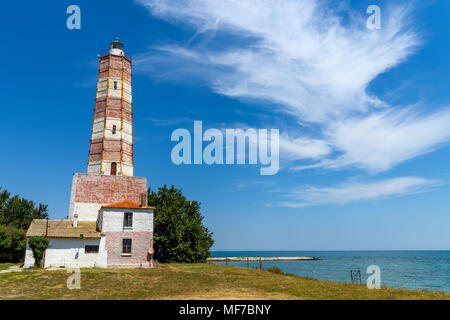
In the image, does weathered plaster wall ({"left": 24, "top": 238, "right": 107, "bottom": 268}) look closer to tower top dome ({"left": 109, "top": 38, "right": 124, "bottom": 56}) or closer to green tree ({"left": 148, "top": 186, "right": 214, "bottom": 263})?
green tree ({"left": 148, "top": 186, "right": 214, "bottom": 263})

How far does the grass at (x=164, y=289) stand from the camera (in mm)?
17000

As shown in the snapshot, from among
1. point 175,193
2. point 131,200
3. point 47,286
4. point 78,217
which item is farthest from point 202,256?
point 47,286

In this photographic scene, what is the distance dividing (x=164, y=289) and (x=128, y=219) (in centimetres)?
1335

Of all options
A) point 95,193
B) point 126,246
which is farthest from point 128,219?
point 95,193

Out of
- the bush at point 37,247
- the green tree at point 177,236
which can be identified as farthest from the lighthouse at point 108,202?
the green tree at point 177,236

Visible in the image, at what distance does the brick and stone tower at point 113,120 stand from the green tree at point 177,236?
317 inches

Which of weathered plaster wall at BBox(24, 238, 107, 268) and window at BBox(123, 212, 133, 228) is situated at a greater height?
window at BBox(123, 212, 133, 228)

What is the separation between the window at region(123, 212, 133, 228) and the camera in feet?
103

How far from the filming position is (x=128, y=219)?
103ft

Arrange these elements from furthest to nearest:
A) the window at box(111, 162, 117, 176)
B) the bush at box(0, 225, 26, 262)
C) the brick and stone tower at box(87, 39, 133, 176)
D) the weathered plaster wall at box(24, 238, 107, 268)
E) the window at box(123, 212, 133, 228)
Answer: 1. the brick and stone tower at box(87, 39, 133, 176)
2. the window at box(111, 162, 117, 176)
3. the bush at box(0, 225, 26, 262)
4. the window at box(123, 212, 133, 228)
5. the weathered plaster wall at box(24, 238, 107, 268)

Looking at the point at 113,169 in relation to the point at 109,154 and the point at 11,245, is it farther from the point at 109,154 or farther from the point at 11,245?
the point at 11,245

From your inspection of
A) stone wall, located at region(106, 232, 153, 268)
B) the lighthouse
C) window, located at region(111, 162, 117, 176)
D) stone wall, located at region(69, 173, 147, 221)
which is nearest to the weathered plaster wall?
the lighthouse

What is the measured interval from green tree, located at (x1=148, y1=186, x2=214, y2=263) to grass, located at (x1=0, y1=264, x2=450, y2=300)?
1529cm
